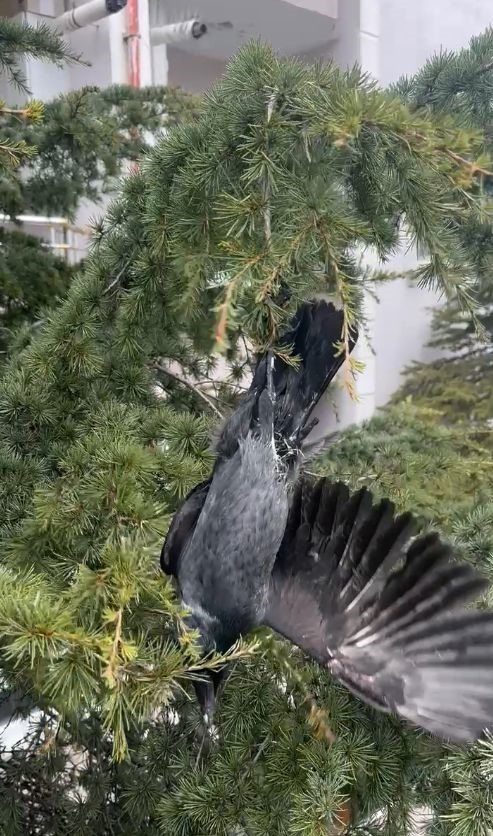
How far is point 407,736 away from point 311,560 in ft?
0.81

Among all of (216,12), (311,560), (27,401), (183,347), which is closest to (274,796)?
(311,560)

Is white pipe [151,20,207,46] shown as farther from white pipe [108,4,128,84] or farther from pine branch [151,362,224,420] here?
pine branch [151,362,224,420]

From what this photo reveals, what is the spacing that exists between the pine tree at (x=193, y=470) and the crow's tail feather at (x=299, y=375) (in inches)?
2.0

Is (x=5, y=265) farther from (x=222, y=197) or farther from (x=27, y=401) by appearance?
(x=222, y=197)

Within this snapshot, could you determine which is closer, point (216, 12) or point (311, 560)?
point (311, 560)

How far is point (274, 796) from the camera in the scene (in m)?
0.61

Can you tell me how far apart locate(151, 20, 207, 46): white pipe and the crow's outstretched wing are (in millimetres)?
2282

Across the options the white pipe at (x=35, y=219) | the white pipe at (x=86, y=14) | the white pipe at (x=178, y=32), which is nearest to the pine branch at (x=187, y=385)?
the white pipe at (x=35, y=219)

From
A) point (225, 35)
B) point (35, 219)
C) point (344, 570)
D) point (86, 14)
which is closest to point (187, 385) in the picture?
point (344, 570)

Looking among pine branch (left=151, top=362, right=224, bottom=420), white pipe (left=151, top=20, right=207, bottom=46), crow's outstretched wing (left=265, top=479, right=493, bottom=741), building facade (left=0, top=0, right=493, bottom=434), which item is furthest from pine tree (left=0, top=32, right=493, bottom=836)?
white pipe (left=151, top=20, right=207, bottom=46)

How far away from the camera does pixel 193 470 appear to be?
779mm

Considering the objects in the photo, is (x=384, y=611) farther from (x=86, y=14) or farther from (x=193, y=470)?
(x=86, y=14)

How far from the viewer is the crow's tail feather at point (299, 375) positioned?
2.27ft

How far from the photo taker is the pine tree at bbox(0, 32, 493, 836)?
48cm
